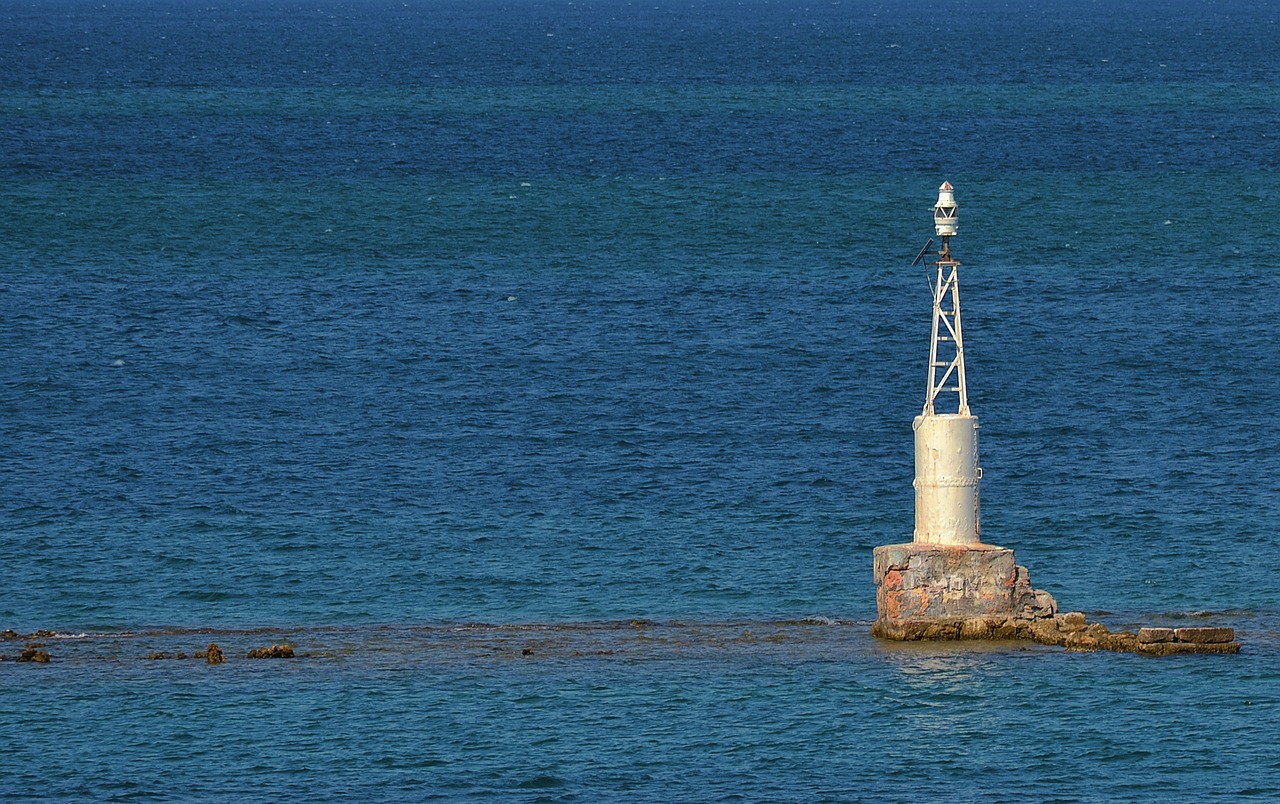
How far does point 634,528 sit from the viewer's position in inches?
2594

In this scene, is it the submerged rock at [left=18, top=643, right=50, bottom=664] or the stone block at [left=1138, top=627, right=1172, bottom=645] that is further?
the submerged rock at [left=18, top=643, right=50, bottom=664]

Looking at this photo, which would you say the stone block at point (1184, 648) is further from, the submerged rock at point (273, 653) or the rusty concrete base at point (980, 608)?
the submerged rock at point (273, 653)

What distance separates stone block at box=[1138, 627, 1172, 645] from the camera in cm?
5056

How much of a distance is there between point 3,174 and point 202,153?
18.4 meters

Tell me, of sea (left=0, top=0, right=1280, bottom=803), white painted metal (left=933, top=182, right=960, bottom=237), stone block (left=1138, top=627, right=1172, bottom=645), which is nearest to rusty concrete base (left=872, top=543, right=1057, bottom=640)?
sea (left=0, top=0, right=1280, bottom=803)

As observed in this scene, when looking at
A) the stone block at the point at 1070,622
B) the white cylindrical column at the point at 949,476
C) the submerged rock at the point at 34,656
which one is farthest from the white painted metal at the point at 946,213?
the submerged rock at the point at 34,656

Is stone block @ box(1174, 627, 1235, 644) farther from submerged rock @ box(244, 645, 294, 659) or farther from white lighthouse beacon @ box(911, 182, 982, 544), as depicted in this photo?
submerged rock @ box(244, 645, 294, 659)

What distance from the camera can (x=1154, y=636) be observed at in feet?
166

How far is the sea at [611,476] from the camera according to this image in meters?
45.7

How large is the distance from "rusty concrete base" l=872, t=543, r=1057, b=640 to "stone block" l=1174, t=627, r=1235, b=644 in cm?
300

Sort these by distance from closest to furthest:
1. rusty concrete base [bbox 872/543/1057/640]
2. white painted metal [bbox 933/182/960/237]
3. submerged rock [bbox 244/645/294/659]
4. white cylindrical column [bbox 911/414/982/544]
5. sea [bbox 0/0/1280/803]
A: 1. sea [bbox 0/0/1280/803]
2. rusty concrete base [bbox 872/543/1057/640]
3. white cylindrical column [bbox 911/414/982/544]
4. submerged rock [bbox 244/645/294/659]
5. white painted metal [bbox 933/182/960/237]

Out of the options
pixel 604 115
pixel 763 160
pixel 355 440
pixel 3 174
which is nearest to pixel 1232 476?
pixel 355 440

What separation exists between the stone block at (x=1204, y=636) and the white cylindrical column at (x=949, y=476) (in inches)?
200

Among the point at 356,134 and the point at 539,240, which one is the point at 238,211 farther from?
the point at 356,134
